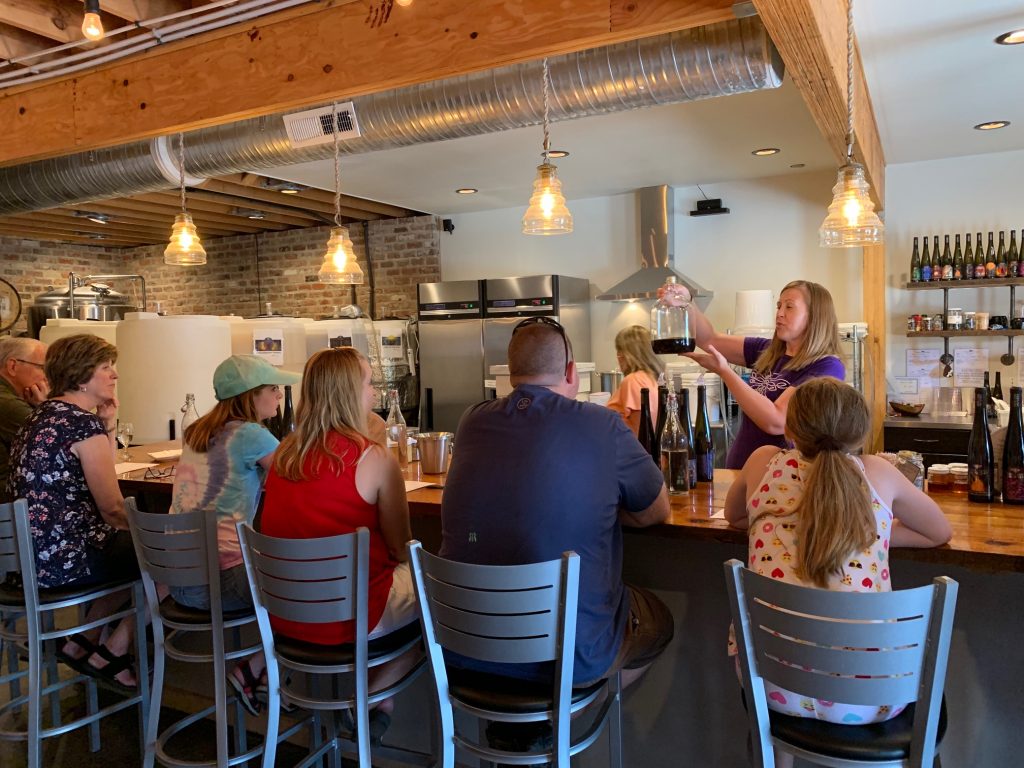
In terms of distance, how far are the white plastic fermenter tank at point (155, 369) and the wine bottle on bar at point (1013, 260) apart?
5397mm

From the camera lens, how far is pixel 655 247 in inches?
244

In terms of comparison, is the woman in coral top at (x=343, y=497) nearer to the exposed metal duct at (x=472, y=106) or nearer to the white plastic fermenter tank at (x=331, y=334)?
the exposed metal duct at (x=472, y=106)

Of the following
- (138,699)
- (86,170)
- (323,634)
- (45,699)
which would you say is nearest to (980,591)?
(323,634)

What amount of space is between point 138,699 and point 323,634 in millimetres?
1114

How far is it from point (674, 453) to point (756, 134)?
9.83ft

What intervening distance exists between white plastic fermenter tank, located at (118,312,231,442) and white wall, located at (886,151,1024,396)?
194 inches

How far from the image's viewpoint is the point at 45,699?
10.8ft

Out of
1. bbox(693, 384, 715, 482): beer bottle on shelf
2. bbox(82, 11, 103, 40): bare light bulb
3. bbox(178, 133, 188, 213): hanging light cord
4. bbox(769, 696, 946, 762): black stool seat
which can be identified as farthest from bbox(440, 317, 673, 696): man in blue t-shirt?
bbox(178, 133, 188, 213): hanging light cord

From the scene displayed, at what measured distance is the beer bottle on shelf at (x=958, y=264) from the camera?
202 inches

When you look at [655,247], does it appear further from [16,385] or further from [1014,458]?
[16,385]

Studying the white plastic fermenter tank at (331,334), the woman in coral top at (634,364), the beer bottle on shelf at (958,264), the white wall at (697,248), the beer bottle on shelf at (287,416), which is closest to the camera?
the beer bottle on shelf at (287,416)

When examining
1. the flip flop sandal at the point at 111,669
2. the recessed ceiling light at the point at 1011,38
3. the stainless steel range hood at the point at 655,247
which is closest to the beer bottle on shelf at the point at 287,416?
the flip flop sandal at the point at 111,669

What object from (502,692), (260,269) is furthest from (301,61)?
(260,269)

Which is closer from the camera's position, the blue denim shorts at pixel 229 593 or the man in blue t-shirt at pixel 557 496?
the man in blue t-shirt at pixel 557 496
